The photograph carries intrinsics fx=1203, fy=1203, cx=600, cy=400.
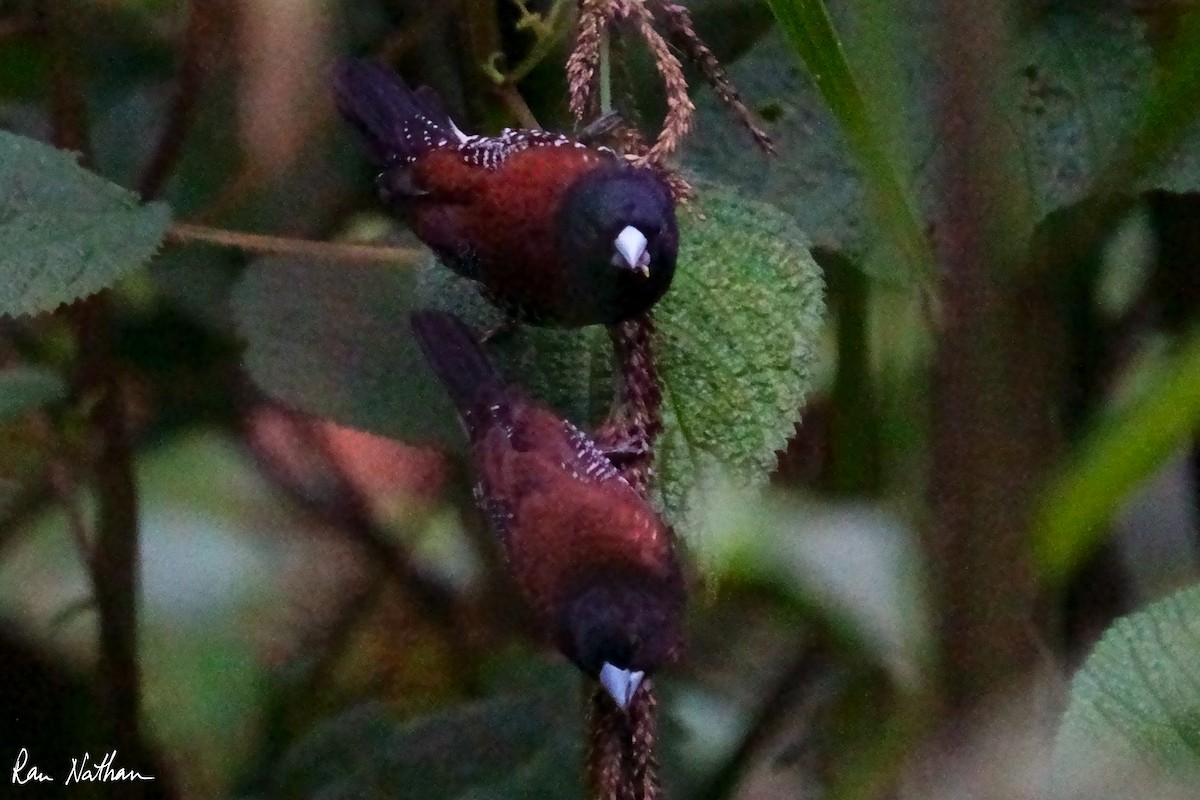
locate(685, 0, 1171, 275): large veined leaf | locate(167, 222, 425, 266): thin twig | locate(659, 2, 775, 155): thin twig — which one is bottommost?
locate(659, 2, 775, 155): thin twig

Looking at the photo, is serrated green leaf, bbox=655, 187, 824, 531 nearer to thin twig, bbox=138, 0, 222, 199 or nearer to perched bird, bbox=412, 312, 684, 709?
perched bird, bbox=412, 312, 684, 709

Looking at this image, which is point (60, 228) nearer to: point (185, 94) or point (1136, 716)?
point (185, 94)

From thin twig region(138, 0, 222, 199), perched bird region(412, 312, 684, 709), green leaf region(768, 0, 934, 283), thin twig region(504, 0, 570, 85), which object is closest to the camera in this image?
green leaf region(768, 0, 934, 283)

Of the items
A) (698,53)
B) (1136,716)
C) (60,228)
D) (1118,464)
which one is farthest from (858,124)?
(60,228)

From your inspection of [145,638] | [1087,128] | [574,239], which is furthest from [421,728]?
[1087,128]

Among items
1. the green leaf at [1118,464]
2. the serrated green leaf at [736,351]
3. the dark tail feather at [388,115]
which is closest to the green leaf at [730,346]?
the serrated green leaf at [736,351]

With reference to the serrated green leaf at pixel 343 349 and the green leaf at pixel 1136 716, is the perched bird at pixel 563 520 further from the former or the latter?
the green leaf at pixel 1136 716

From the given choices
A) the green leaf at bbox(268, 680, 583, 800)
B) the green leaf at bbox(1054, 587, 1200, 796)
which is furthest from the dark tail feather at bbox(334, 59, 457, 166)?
the green leaf at bbox(1054, 587, 1200, 796)
